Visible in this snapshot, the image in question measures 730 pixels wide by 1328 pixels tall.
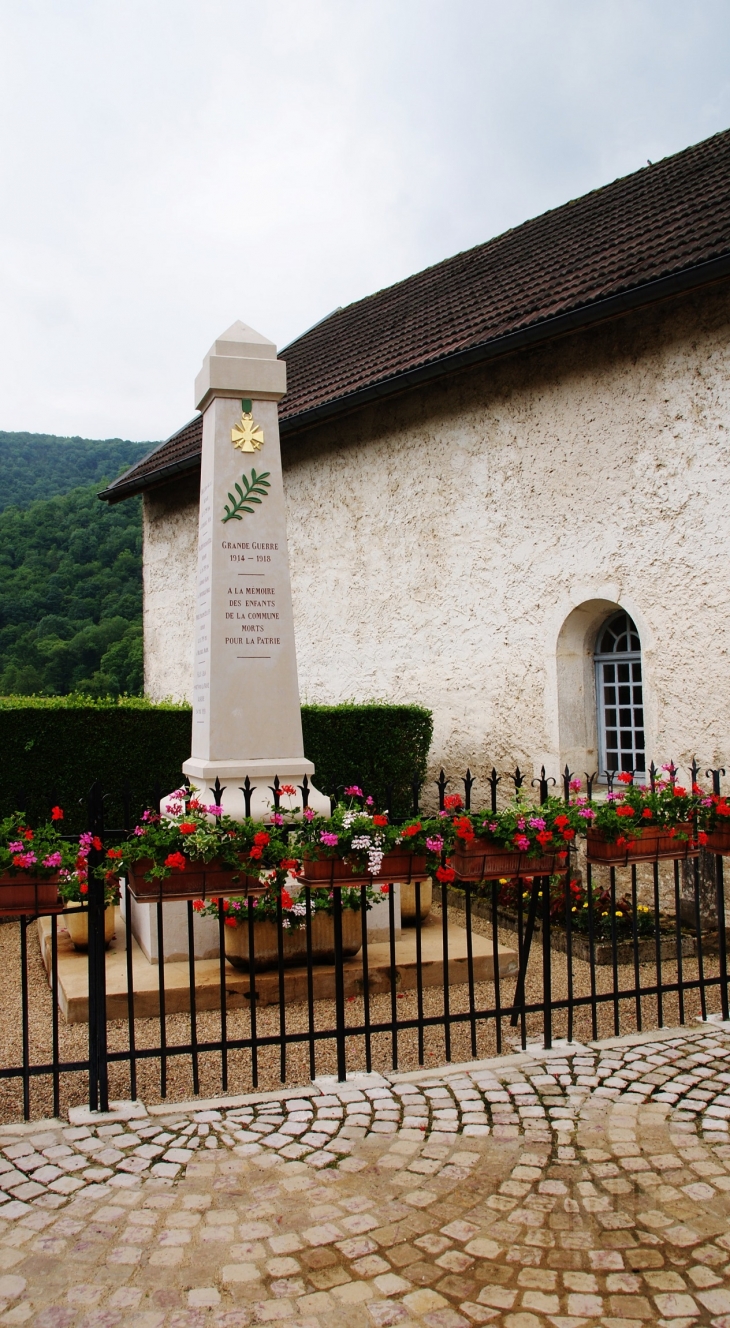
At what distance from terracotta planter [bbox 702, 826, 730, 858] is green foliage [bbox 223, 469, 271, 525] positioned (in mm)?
3247

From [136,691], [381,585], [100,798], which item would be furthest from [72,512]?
[100,798]

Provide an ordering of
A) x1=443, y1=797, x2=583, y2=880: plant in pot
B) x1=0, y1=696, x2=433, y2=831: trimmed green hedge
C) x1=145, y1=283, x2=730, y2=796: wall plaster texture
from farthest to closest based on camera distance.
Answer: x1=0, y1=696, x2=433, y2=831: trimmed green hedge < x1=145, y1=283, x2=730, y2=796: wall plaster texture < x1=443, y1=797, x2=583, y2=880: plant in pot

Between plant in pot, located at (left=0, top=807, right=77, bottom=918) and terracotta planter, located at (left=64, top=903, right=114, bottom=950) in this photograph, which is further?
terracotta planter, located at (left=64, top=903, right=114, bottom=950)

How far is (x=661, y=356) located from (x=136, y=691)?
40.7ft

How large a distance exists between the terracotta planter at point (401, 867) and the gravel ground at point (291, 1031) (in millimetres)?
834

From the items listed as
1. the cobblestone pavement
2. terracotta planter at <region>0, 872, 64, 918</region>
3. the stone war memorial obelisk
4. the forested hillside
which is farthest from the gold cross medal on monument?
the forested hillside

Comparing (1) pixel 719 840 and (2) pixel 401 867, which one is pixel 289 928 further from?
(1) pixel 719 840

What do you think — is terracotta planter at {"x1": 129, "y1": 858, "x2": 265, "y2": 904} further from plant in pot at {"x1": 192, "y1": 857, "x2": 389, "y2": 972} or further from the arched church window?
the arched church window

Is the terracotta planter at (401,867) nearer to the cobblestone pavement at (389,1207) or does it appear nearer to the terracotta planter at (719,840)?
the cobblestone pavement at (389,1207)

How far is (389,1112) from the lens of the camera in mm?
3582

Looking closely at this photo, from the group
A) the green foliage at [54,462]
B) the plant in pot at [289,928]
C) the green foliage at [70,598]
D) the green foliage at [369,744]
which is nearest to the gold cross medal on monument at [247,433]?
the plant in pot at [289,928]

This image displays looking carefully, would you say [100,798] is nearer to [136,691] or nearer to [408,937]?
[408,937]

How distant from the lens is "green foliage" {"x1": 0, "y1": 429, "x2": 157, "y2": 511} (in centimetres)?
2831

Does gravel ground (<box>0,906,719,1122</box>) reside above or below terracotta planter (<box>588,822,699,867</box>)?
below
